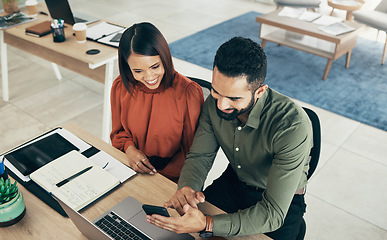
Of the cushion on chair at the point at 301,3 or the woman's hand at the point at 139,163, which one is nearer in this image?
the woman's hand at the point at 139,163

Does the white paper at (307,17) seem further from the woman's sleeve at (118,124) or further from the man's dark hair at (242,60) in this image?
the man's dark hair at (242,60)

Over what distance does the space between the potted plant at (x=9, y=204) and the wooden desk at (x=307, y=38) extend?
3.23m

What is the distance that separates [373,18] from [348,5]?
1.37 feet

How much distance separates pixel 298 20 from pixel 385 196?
2.21 metres

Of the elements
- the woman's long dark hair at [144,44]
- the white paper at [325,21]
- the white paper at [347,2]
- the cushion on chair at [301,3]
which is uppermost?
the woman's long dark hair at [144,44]

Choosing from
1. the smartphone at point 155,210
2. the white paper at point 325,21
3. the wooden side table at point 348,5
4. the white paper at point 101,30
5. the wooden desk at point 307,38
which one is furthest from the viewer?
the wooden side table at point 348,5

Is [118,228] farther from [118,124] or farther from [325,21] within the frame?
[325,21]

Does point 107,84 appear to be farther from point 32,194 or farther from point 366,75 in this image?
point 366,75

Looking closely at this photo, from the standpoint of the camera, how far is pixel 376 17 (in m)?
4.21

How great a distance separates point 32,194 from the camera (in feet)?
4.49

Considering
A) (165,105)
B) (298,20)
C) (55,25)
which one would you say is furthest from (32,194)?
(298,20)

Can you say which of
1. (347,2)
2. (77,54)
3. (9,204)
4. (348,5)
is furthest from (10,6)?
(347,2)

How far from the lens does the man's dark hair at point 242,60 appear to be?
4.19 ft

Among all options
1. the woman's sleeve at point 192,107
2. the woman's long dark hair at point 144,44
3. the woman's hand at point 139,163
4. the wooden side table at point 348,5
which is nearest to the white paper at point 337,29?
the wooden side table at point 348,5
